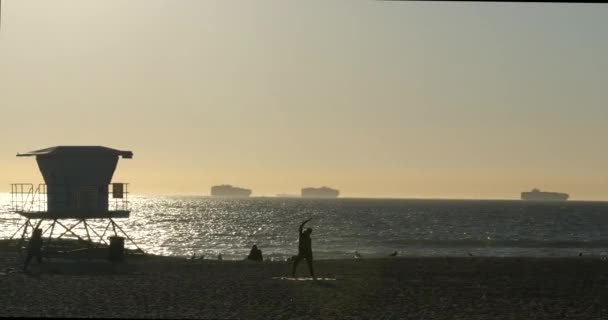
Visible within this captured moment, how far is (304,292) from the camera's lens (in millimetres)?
23516

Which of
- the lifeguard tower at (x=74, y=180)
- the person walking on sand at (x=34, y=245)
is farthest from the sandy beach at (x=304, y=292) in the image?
the lifeguard tower at (x=74, y=180)

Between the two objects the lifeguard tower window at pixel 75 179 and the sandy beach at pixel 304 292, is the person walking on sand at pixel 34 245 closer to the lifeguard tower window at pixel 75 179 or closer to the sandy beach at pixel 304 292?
the sandy beach at pixel 304 292

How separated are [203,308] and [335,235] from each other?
79.8m

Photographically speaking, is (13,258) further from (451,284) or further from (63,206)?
(451,284)

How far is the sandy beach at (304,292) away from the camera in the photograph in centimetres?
1880

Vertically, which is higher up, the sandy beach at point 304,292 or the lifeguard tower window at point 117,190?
the lifeguard tower window at point 117,190

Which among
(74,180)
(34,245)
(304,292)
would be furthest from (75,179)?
(304,292)

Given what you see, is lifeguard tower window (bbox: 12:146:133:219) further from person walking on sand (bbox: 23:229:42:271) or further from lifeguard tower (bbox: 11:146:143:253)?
person walking on sand (bbox: 23:229:42:271)

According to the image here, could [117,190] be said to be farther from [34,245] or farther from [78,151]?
[34,245]

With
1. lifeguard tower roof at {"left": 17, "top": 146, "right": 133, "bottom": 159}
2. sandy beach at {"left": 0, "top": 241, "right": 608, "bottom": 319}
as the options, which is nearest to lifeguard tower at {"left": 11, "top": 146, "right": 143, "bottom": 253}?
lifeguard tower roof at {"left": 17, "top": 146, "right": 133, "bottom": 159}

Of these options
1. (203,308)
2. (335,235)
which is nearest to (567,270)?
(203,308)

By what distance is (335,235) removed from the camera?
9888cm

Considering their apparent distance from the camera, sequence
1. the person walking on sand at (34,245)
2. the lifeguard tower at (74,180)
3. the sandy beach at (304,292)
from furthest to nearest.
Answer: the lifeguard tower at (74,180)
the person walking on sand at (34,245)
the sandy beach at (304,292)

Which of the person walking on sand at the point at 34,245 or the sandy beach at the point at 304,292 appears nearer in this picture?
the sandy beach at the point at 304,292
